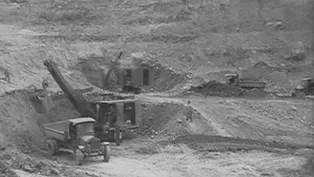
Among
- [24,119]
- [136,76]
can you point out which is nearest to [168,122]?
[24,119]

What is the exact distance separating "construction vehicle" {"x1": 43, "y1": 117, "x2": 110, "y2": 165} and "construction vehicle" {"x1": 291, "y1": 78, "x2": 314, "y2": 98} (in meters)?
11.9

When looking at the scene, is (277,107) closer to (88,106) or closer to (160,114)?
(160,114)

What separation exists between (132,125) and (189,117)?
253cm

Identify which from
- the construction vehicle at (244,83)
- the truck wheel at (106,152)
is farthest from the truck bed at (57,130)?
the construction vehicle at (244,83)

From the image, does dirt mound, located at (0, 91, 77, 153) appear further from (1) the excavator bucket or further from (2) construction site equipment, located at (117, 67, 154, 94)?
(2) construction site equipment, located at (117, 67, 154, 94)

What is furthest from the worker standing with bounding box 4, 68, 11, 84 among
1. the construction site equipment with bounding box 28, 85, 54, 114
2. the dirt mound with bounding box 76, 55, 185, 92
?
the dirt mound with bounding box 76, 55, 185, 92

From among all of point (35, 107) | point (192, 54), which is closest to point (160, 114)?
point (35, 107)

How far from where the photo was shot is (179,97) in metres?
31.6

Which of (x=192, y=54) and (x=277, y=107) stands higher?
(x=192, y=54)

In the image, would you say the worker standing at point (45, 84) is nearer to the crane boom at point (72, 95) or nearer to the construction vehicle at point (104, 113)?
the construction vehicle at point (104, 113)

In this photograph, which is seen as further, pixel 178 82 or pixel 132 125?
pixel 178 82

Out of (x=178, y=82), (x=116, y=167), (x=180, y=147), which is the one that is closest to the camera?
(x=116, y=167)

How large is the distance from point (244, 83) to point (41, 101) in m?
11.1

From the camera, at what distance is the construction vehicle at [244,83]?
107ft
